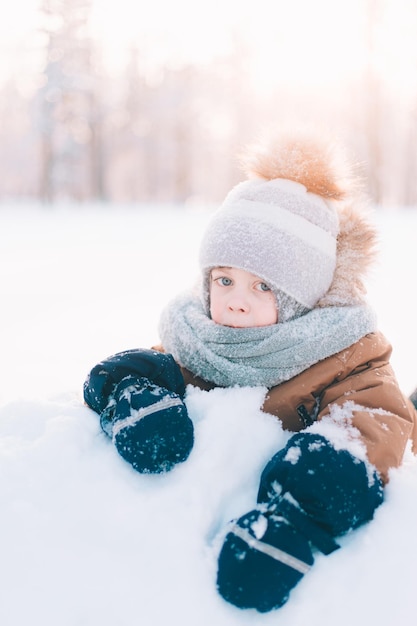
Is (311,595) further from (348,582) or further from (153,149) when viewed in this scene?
(153,149)

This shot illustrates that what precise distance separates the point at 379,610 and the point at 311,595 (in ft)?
0.47

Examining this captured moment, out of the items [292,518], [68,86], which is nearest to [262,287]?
[292,518]

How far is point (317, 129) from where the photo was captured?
1994 mm

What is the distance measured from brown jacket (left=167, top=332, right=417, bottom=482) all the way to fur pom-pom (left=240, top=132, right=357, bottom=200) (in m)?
0.54

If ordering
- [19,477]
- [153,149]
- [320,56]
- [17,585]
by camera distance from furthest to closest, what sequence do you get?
[153,149] < [320,56] < [19,477] < [17,585]

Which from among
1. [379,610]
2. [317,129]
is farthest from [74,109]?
[379,610]

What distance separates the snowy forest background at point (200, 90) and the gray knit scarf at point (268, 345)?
1527cm

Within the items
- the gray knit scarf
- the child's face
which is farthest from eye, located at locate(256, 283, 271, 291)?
the gray knit scarf

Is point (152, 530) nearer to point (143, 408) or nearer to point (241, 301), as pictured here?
point (143, 408)

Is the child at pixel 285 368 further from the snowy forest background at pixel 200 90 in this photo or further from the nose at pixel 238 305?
the snowy forest background at pixel 200 90

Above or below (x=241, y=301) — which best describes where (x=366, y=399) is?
below

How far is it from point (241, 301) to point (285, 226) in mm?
273

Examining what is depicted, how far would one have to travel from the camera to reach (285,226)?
171 centimetres

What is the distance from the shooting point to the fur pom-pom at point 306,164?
182 cm
